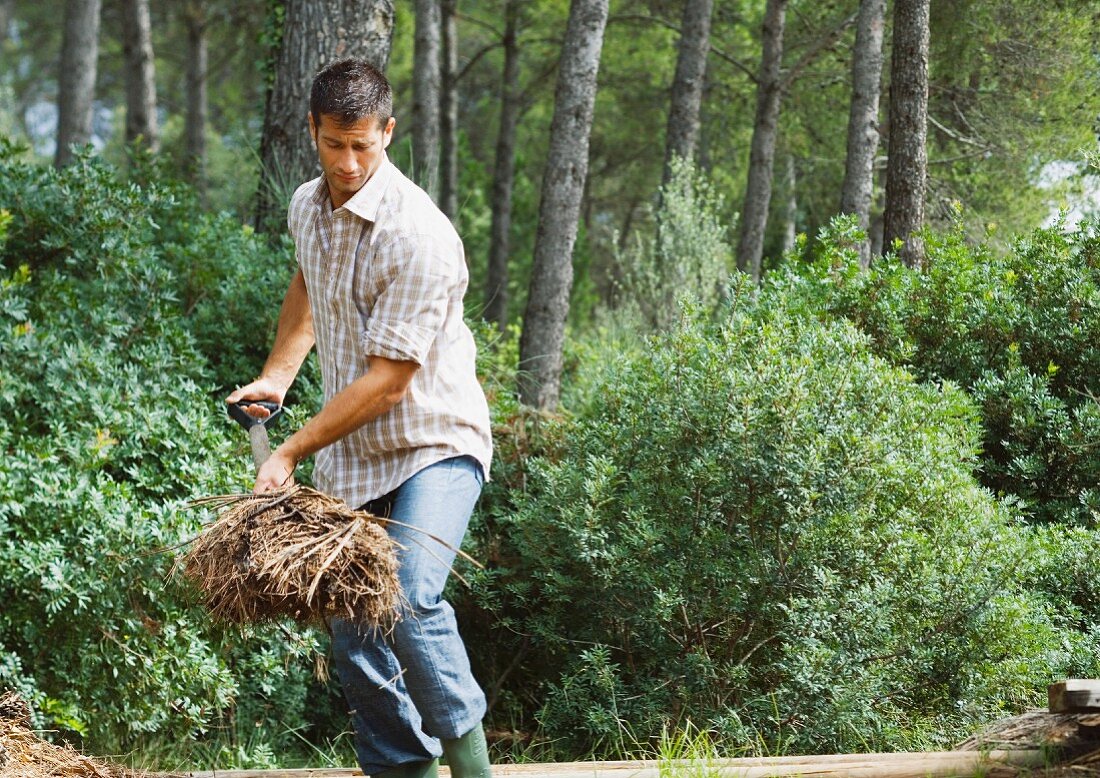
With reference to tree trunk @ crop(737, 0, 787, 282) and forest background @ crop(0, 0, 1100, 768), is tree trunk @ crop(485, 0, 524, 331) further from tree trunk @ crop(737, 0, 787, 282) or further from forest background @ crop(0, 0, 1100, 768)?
forest background @ crop(0, 0, 1100, 768)

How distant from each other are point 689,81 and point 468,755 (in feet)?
33.6

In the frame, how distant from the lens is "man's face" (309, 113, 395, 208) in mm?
3221

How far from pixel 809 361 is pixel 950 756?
162 centimetres

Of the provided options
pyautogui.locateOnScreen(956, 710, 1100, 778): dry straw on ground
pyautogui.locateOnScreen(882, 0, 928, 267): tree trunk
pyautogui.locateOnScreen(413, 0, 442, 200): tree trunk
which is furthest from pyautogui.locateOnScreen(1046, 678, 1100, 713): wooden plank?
pyautogui.locateOnScreen(413, 0, 442, 200): tree trunk

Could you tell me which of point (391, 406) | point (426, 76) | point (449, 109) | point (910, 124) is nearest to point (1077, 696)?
point (391, 406)

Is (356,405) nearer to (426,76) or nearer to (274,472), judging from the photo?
(274,472)

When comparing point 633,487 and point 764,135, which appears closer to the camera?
point 633,487

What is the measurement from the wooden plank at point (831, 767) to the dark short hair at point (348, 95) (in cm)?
217

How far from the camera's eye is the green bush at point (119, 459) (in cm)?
464

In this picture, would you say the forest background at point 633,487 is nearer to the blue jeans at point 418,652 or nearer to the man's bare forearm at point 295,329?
the blue jeans at point 418,652

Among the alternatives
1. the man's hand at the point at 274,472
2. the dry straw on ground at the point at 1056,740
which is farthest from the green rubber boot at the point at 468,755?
the dry straw on ground at the point at 1056,740

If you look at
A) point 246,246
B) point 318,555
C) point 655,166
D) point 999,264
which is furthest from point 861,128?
point 655,166

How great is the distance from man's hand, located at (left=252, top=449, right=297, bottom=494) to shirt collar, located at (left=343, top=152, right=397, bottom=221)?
710 mm

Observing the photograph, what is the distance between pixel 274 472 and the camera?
3.16m
